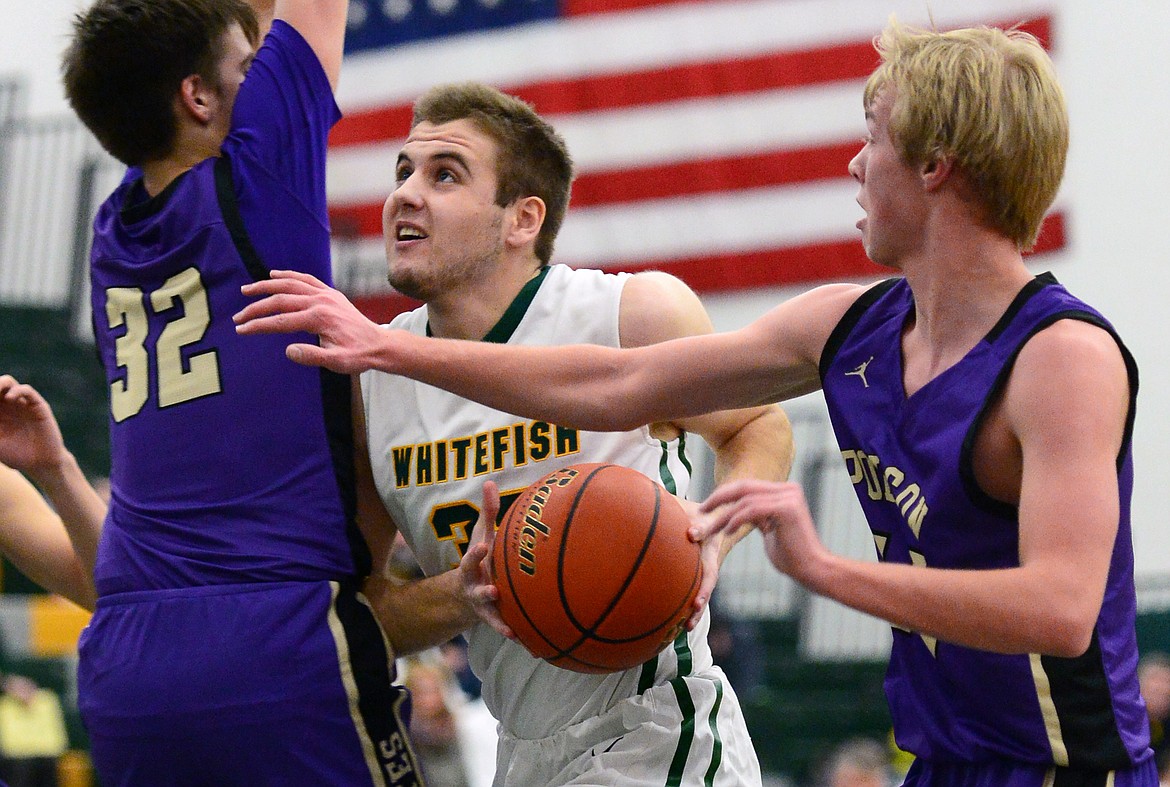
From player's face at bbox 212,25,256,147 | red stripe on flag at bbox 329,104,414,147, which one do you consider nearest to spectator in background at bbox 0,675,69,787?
red stripe on flag at bbox 329,104,414,147

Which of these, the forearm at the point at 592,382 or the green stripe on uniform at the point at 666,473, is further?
the green stripe on uniform at the point at 666,473

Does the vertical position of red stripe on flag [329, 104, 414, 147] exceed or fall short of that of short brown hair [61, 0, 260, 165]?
it falls short

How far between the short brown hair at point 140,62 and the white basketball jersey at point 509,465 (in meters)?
0.83

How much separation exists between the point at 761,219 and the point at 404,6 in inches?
140

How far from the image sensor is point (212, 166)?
326 centimetres

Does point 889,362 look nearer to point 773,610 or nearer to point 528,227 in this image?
A: point 528,227

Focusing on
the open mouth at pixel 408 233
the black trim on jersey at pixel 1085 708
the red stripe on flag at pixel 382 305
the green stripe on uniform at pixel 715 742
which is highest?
the open mouth at pixel 408 233

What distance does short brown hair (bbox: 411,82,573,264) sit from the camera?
3840mm

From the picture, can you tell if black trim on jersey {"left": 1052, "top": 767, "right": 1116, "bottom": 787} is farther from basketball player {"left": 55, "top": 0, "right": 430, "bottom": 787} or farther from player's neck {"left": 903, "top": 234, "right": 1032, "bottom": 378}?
basketball player {"left": 55, "top": 0, "right": 430, "bottom": 787}

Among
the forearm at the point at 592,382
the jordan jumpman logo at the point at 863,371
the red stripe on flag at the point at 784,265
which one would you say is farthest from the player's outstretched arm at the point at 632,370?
the red stripe on flag at the point at 784,265

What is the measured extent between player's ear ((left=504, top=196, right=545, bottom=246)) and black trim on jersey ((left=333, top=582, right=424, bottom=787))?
3.45ft

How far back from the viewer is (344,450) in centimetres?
335

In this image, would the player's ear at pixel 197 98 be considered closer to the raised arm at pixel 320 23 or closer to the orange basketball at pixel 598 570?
the raised arm at pixel 320 23

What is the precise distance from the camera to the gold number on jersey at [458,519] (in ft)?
11.4
